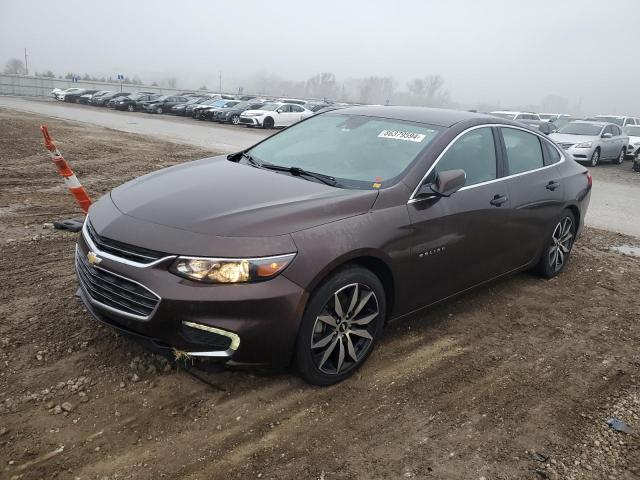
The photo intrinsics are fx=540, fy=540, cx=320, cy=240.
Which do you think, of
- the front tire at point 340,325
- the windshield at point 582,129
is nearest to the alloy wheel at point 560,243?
the front tire at point 340,325

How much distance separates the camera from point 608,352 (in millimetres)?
4215

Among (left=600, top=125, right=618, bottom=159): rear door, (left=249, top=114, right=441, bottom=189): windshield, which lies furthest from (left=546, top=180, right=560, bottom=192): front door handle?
(left=600, top=125, right=618, bottom=159): rear door

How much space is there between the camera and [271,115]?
2931 centimetres

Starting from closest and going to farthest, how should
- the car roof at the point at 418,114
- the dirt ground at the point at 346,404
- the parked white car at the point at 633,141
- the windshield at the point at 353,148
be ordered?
Answer: 1. the dirt ground at the point at 346,404
2. the windshield at the point at 353,148
3. the car roof at the point at 418,114
4. the parked white car at the point at 633,141

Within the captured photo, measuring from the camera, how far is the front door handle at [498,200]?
14.3ft

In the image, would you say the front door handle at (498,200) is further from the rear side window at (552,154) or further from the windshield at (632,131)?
the windshield at (632,131)

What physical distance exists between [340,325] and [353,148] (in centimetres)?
151

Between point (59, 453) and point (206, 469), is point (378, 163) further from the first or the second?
point (59, 453)

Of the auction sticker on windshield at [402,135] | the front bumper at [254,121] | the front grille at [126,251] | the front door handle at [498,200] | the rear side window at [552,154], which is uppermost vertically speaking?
the auction sticker on windshield at [402,135]

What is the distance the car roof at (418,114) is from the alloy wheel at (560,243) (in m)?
1.50

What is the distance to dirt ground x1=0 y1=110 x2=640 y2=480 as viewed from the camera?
2.77 metres

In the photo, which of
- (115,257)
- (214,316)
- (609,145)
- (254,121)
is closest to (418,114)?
(214,316)

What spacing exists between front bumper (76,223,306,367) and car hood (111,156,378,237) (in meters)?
0.32

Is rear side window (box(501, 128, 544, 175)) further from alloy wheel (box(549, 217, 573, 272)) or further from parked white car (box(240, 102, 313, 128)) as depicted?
parked white car (box(240, 102, 313, 128))
